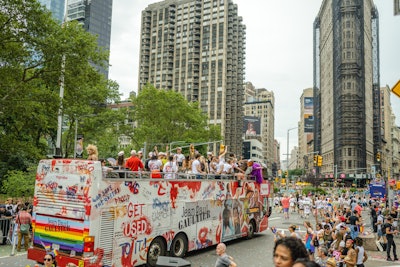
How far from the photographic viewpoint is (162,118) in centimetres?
5306

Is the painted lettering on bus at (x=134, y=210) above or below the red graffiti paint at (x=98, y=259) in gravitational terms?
above

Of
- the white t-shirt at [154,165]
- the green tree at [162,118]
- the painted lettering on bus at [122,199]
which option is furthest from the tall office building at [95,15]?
the painted lettering on bus at [122,199]

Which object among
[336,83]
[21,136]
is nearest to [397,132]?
[336,83]

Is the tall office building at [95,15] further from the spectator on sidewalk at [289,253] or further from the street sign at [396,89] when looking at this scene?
the spectator on sidewalk at [289,253]

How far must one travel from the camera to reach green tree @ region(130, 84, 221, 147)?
50350 millimetres

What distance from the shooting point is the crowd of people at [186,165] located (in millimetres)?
12242

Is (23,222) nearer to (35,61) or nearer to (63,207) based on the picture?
(63,207)

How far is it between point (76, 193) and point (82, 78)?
13.0 m

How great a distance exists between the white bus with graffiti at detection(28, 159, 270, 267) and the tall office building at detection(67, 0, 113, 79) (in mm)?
148220

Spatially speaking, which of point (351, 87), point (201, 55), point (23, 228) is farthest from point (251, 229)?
point (201, 55)

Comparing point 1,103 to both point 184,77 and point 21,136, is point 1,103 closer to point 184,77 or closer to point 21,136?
point 21,136

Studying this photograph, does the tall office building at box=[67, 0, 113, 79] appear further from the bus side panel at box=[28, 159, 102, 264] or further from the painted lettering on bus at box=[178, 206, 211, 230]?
the bus side panel at box=[28, 159, 102, 264]

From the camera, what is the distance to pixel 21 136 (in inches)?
1218

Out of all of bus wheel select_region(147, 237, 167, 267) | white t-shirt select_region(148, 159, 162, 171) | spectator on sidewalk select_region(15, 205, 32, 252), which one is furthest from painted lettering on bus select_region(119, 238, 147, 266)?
spectator on sidewalk select_region(15, 205, 32, 252)
